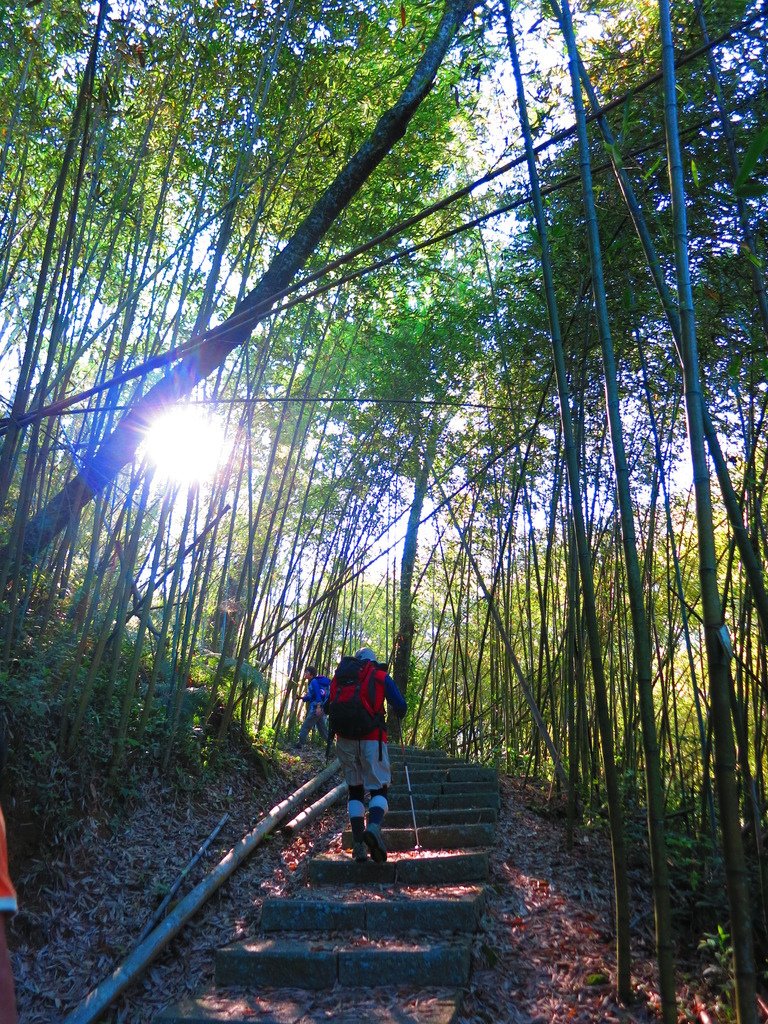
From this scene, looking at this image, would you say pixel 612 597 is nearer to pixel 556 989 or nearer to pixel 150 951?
pixel 556 989

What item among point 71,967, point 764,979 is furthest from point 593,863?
point 71,967

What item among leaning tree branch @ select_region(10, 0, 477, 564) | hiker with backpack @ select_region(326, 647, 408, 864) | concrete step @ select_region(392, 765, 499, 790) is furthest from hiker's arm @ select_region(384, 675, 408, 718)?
leaning tree branch @ select_region(10, 0, 477, 564)

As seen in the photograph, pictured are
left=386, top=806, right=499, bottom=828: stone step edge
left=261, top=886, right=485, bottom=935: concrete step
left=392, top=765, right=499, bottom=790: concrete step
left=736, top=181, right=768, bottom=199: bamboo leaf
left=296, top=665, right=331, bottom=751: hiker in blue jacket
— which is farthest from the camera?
left=296, top=665, right=331, bottom=751: hiker in blue jacket

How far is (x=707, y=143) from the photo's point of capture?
10.3 feet

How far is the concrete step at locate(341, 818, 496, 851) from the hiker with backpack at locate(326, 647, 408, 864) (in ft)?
1.01

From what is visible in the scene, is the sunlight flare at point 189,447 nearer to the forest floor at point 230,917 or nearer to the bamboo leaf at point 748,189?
the forest floor at point 230,917

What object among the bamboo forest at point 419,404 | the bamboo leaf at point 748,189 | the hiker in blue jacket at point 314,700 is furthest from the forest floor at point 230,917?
the hiker in blue jacket at point 314,700

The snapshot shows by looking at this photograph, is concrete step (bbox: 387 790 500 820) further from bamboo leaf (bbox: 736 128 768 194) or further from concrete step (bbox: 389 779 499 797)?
bamboo leaf (bbox: 736 128 768 194)

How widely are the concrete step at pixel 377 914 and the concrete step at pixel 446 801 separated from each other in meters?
1.65

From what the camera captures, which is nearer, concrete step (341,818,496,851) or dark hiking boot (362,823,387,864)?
dark hiking boot (362,823,387,864)

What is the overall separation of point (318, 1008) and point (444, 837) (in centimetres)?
166

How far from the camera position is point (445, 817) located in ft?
14.6

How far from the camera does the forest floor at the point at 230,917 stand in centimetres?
246

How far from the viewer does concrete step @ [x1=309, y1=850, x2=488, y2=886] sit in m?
3.38
